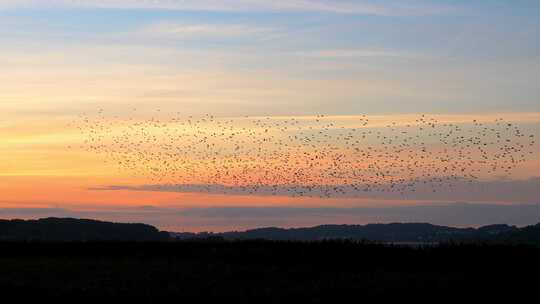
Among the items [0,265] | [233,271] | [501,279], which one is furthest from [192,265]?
[501,279]

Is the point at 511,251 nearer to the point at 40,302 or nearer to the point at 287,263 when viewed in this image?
the point at 287,263

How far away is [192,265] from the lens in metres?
41.4

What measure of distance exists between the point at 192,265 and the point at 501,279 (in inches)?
544

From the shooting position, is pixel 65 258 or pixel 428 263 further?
pixel 65 258

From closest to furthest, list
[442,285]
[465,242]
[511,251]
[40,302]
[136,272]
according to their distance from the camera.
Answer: [40,302]
[442,285]
[136,272]
[511,251]
[465,242]

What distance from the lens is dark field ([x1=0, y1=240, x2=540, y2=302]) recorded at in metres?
31.0

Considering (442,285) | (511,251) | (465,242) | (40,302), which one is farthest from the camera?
(465,242)

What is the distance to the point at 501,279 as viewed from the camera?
34.7 meters

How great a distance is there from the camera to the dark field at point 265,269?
3103 centimetres

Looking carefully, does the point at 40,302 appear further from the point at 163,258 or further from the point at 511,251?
the point at 511,251

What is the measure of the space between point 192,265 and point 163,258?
5.34 meters

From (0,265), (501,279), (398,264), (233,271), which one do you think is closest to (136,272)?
(233,271)

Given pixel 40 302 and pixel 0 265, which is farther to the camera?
pixel 0 265

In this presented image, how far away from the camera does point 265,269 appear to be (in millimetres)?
39781
